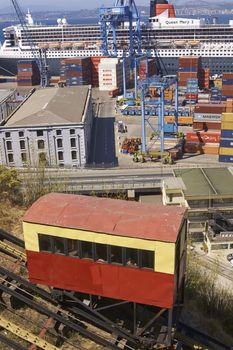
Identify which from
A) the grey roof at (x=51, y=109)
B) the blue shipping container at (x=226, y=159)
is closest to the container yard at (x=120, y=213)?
the blue shipping container at (x=226, y=159)

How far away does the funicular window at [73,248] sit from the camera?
40.1ft

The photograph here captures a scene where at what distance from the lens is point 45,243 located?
495 inches

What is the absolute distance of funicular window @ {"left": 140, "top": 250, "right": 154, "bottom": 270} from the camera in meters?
11.5

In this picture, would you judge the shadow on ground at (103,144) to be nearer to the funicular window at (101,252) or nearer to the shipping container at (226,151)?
the shipping container at (226,151)

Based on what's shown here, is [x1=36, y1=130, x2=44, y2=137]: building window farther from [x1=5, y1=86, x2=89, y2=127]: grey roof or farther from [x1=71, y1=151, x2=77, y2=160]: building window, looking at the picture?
[x1=71, y1=151, x2=77, y2=160]: building window

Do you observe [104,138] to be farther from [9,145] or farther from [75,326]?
[75,326]

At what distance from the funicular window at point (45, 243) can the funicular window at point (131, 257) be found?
251 centimetres

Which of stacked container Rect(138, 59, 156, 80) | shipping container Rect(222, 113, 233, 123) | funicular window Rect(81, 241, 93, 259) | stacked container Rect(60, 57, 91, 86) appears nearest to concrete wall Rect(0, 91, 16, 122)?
shipping container Rect(222, 113, 233, 123)

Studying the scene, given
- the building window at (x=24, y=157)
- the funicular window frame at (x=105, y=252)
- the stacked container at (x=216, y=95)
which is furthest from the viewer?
the stacked container at (x=216, y=95)

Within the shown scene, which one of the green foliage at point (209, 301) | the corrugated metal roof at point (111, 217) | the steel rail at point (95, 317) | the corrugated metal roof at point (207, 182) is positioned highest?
the corrugated metal roof at point (111, 217)

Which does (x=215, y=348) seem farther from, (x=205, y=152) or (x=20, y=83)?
(x=20, y=83)

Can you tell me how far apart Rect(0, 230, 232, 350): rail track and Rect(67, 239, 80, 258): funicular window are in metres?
1.45

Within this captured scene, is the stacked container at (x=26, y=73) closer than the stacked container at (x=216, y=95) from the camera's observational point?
No

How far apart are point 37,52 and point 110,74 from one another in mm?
32093
